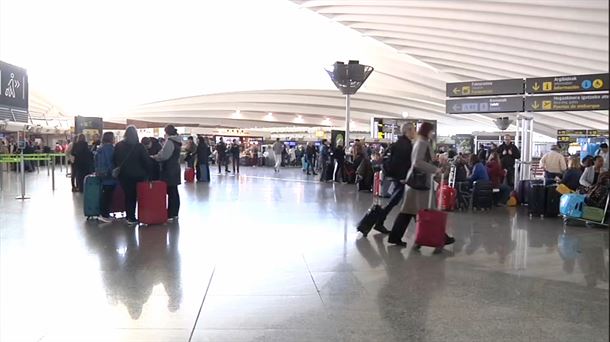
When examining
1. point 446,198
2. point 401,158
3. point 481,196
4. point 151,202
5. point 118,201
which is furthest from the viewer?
point 481,196

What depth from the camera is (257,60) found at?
1861 inches

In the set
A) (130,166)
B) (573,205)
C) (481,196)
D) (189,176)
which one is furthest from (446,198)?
(189,176)

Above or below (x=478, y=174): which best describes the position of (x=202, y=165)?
below

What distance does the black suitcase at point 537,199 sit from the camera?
1051 centimetres

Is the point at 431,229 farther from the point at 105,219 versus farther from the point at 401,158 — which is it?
the point at 105,219

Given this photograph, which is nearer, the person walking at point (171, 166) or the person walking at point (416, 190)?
the person walking at point (416, 190)

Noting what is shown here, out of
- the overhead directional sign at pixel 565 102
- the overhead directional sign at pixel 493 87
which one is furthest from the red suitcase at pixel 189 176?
the overhead directional sign at pixel 565 102

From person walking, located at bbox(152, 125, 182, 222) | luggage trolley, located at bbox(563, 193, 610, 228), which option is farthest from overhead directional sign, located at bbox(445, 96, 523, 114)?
person walking, located at bbox(152, 125, 182, 222)

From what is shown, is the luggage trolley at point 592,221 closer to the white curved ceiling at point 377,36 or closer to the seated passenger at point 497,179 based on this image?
the seated passenger at point 497,179

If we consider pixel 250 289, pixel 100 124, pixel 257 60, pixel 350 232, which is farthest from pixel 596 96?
pixel 257 60

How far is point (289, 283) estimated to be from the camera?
17.4 feet

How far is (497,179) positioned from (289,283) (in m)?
8.98

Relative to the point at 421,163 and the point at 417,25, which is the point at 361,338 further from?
the point at 417,25

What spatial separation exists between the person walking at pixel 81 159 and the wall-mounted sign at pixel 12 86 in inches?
78.0
